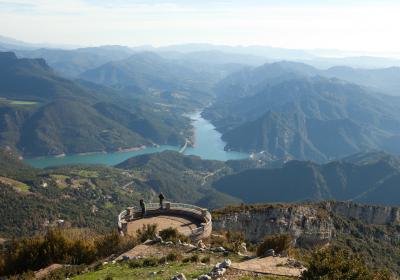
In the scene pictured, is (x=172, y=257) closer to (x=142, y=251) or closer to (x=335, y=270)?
(x=142, y=251)

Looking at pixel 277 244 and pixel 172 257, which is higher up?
pixel 172 257

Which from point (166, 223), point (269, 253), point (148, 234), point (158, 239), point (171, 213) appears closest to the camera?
point (269, 253)

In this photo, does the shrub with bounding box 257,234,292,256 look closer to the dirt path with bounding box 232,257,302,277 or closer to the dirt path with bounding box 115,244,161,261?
the dirt path with bounding box 232,257,302,277

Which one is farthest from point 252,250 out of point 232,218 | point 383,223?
point 383,223

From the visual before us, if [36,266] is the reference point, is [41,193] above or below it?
below

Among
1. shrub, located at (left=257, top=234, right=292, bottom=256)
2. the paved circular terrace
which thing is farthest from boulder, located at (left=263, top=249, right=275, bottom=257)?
the paved circular terrace

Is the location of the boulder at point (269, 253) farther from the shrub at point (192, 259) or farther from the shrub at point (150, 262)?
the shrub at point (150, 262)

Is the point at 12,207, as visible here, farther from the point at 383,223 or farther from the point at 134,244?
the point at 134,244

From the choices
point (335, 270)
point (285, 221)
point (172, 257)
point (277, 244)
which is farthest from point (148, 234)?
point (285, 221)
